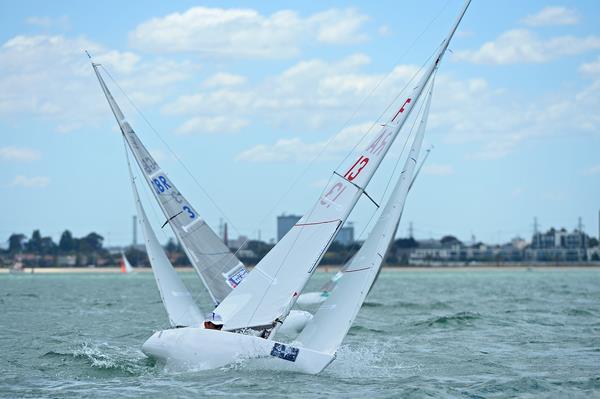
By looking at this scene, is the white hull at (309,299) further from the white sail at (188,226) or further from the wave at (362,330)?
the white sail at (188,226)

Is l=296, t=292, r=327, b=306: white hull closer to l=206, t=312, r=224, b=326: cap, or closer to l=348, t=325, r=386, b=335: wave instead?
l=348, t=325, r=386, b=335: wave

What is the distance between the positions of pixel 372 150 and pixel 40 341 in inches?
381

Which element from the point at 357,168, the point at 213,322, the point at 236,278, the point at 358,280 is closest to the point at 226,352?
the point at 213,322

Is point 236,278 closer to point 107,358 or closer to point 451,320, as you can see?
point 107,358

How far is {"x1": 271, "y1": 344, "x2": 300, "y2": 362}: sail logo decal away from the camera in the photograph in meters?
16.6

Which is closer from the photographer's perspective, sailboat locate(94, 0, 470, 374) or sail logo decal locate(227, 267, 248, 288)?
sailboat locate(94, 0, 470, 374)

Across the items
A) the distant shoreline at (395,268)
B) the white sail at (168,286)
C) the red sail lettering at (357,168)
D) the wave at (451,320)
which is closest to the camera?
the red sail lettering at (357,168)

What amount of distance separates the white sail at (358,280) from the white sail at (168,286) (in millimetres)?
4142

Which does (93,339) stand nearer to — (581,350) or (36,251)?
(581,350)

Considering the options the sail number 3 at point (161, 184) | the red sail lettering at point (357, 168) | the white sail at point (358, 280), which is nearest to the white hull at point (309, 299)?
the sail number 3 at point (161, 184)

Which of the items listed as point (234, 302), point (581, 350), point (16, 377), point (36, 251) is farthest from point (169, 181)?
point (36, 251)

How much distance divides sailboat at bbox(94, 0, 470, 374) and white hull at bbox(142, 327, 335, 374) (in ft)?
0.05

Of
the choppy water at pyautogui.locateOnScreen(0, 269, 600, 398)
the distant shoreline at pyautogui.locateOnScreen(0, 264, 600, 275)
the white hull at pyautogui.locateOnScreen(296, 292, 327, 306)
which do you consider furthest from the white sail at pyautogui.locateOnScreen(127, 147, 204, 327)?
the distant shoreline at pyautogui.locateOnScreen(0, 264, 600, 275)

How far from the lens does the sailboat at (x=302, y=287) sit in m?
16.9
